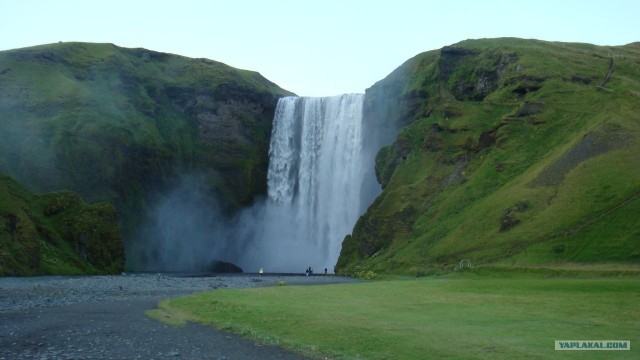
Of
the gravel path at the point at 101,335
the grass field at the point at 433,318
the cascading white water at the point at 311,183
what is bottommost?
the gravel path at the point at 101,335

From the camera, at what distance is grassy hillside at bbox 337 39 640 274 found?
61656 mm

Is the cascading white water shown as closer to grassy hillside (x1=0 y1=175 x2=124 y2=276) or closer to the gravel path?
grassy hillside (x1=0 y1=175 x2=124 y2=276)

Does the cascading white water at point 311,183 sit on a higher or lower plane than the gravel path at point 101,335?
higher

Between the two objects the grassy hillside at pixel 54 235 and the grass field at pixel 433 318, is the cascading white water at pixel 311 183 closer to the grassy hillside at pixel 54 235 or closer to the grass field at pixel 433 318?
the grassy hillside at pixel 54 235

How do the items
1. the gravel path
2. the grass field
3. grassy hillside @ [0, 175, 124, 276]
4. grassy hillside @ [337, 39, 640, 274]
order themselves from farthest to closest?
grassy hillside @ [0, 175, 124, 276], grassy hillside @ [337, 39, 640, 274], the gravel path, the grass field

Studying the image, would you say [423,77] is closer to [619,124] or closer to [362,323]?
[619,124]

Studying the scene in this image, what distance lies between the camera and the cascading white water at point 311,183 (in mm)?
113312

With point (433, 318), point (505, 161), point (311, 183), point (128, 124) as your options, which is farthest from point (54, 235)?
Result: point (433, 318)

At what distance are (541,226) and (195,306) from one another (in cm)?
4137

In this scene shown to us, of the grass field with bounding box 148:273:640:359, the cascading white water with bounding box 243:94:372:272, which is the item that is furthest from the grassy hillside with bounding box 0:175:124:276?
the cascading white water with bounding box 243:94:372:272

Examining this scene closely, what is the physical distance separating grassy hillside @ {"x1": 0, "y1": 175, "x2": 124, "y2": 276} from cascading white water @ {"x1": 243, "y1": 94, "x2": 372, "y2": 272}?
40124 millimetres

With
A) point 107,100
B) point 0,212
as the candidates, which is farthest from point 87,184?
point 0,212

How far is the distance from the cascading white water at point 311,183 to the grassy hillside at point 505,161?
26.7 ft

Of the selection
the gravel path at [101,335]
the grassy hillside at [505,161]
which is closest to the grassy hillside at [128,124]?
the grassy hillside at [505,161]
